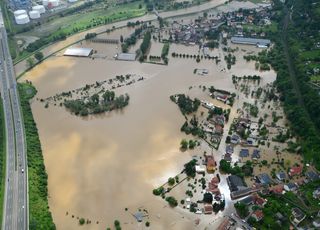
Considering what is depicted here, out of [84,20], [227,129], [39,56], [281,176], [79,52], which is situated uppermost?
[84,20]

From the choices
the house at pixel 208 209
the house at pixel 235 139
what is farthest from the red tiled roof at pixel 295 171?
the house at pixel 208 209

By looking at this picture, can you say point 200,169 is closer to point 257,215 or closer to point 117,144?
point 257,215

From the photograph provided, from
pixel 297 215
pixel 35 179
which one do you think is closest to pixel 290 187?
pixel 297 215

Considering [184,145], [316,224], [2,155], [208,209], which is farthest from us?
[184,145]

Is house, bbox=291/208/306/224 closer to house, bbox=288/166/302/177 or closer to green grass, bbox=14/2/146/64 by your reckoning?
house, bbox=288/166/302/177

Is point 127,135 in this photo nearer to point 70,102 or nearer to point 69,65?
point 70,102

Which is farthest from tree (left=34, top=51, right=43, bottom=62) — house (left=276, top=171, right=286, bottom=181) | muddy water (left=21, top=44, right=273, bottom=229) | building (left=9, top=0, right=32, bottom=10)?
house (left=276, top=171, right=286, bottom=181)
